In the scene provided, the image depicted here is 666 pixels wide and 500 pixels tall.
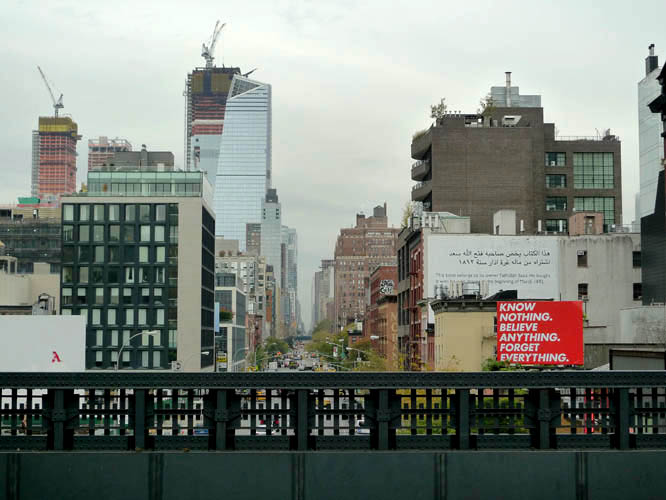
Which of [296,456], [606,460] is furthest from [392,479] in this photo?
[606,460]

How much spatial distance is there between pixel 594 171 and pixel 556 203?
7752 millimetres

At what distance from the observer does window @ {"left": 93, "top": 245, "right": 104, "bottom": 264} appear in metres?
128

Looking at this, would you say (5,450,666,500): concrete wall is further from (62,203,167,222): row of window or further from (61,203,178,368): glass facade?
(62,203,167,222): row of window

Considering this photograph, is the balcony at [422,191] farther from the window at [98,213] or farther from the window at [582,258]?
the window at [98,213]

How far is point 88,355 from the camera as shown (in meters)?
123

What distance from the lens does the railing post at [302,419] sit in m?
11.4

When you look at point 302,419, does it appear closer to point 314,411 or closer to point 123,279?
point 314,411

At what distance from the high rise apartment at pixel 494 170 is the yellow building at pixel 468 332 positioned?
24744 mm

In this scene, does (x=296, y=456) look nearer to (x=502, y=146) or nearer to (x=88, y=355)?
(x=502, y=146)

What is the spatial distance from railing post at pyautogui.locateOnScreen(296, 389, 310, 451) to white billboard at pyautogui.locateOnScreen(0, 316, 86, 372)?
132 ft

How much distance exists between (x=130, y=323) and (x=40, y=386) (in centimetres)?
11770

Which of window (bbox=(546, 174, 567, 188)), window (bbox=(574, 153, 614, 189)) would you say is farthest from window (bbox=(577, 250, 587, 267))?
window (bbox=(574, 153, 614, 189))

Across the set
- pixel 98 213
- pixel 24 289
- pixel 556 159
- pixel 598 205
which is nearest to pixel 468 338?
pixel 556 159

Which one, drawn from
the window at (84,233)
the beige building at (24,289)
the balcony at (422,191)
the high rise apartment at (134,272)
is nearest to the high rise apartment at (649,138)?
the balcony at (422,191)
